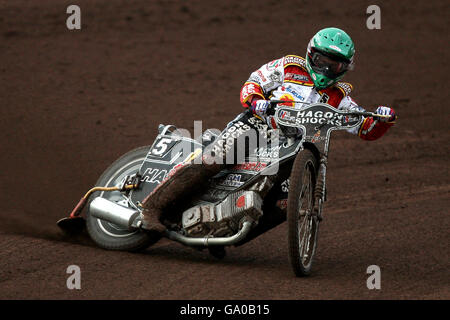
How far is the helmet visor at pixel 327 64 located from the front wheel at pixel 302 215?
0.78 metres

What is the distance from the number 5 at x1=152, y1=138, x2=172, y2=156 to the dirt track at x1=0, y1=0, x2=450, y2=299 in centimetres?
87

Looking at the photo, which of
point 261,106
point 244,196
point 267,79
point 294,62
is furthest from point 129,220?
point 294,62

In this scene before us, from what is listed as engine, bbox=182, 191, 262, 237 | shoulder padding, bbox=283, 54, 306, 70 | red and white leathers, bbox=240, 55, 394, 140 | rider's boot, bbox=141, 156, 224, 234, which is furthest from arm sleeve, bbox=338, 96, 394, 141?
rider's boot, bbox=141, 156, 224, 234

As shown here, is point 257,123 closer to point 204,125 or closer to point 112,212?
point 112,212

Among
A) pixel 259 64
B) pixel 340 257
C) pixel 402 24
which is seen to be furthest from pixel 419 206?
pixel 402 24

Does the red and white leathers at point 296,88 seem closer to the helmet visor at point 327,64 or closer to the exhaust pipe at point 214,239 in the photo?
the helmet visor at point 327,64

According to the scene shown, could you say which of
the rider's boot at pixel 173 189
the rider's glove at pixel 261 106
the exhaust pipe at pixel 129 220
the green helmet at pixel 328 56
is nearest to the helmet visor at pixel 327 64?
the green helmet at pixel 328 56

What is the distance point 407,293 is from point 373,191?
11.8 ft

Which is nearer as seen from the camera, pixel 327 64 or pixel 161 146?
pixel 327 64

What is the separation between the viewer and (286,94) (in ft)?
22.4

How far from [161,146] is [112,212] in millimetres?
761

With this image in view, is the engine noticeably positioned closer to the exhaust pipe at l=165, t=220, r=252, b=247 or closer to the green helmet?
the exhaust pipe at l=165, t=220, r=252, b=247

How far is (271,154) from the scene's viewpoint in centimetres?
665

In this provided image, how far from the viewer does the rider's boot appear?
6.82 m
